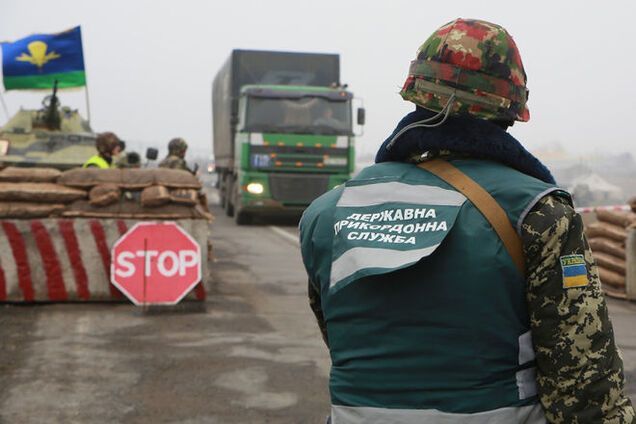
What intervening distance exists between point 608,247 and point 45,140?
32.6 ft

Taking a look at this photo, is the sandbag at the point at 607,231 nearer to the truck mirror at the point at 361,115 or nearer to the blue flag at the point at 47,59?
the truck mirror at the point at 361,115

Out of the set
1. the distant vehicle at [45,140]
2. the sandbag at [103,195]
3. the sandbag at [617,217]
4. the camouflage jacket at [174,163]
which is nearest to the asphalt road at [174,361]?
the sandbag at [103,195]

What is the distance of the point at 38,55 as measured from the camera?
1641 centimetres

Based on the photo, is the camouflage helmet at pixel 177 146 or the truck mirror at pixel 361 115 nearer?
the camouflage helmet at pixel 177 146

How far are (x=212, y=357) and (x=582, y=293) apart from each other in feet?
17.3

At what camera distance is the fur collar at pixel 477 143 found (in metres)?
2.04

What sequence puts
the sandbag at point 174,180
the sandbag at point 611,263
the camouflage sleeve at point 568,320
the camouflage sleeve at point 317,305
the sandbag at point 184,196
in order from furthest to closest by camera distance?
1. the sandbag at point 611,263
2. the sandbag at point 174,180
3. the sandbag at point 184,196
4. the camouflage sleeve at point 317,305
5. the camouflage sleeve at point 568,320

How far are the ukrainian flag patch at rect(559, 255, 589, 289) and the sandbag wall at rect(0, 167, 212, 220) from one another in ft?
25.0

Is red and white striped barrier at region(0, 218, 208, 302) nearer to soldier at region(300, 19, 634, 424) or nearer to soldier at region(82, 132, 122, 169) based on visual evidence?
soldier at region(82, 132, 122, 169)

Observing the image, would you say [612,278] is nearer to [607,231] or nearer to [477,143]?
[607,231]

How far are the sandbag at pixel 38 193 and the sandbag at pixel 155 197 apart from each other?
0.66 m

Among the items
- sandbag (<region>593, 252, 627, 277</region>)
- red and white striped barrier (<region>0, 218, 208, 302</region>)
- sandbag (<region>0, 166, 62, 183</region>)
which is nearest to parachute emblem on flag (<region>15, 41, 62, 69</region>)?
sandbag (<region>0, 166, 62, 183</region>)

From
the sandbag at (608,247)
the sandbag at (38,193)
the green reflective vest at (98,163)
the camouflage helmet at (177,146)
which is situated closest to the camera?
the sandbag at (38,193)

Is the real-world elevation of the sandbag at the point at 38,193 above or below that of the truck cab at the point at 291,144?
above
